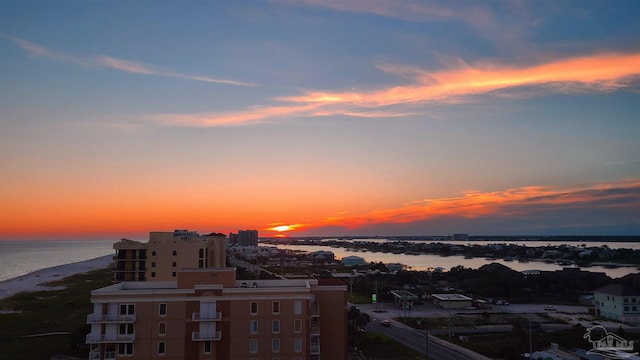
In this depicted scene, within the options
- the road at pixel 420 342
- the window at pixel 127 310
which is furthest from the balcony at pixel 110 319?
the road at pixel 420 342

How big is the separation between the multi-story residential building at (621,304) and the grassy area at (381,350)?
2862 centimetres

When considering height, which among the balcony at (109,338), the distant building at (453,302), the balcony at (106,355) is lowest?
the distant building at (453,302)

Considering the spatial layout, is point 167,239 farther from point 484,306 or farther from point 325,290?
point 484,306

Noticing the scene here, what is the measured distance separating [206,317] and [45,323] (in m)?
41.7

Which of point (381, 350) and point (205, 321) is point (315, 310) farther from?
point (381, 350)

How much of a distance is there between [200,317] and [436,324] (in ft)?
114

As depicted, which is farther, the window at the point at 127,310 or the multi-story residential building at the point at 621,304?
the multi-story residential building at the point at 621,304

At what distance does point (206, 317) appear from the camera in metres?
25.3

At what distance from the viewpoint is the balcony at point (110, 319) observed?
24.8 m

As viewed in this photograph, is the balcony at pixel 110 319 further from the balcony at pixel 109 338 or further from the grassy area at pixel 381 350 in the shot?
the grassy area at pixel 381 350

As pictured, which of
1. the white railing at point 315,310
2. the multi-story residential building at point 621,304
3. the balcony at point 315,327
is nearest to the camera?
the balcony at point 315,327

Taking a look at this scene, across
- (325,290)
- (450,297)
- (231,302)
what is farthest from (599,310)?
(231,302)

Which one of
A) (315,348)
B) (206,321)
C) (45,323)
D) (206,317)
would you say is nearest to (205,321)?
(206,321)

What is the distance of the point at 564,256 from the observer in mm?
173000
